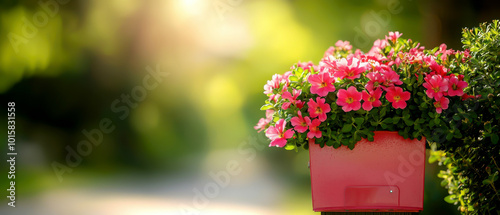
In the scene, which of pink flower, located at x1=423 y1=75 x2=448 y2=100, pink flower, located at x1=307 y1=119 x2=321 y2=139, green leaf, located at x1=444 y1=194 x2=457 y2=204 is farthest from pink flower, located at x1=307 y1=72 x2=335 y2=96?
green leaf, located at x1=444 y1=194 x2=457 y2=204

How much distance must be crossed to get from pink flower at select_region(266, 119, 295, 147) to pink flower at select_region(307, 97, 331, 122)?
13cm

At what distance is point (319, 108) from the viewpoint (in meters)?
2.19

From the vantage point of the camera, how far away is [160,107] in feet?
26.1

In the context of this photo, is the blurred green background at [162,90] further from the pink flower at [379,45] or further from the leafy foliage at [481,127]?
the leafy foliage at [481,127]

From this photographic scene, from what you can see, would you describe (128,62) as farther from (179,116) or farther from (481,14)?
(481,14)

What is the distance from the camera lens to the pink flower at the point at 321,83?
2168 millimetres

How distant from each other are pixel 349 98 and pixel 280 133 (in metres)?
0.32

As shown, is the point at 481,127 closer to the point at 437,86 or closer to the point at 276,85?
the point at 437,86

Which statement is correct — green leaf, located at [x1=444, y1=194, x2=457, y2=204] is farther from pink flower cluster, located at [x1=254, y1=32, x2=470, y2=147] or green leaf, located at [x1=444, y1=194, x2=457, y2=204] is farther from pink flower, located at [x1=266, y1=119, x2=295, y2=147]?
pink flower, located at [x1=266, y1=119, x2=295, y2=147]

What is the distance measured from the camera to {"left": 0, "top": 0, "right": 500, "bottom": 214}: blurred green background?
5254 millimetres

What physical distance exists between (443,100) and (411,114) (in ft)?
0.47

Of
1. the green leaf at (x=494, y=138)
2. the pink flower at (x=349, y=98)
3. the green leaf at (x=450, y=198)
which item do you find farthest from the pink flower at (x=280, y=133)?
the green leaf at (x=450, y=198)

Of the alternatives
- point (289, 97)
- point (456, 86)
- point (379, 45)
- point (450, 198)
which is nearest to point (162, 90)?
point (379, 45)

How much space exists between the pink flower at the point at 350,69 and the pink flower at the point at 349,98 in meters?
0.07
